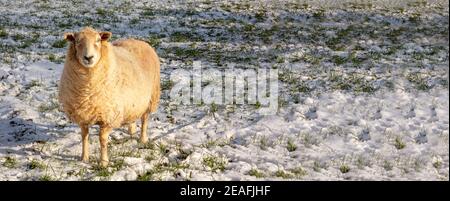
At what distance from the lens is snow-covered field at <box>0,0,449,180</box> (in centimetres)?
676

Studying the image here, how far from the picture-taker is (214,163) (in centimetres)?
682

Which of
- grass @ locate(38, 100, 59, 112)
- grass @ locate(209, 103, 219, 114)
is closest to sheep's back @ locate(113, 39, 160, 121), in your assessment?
grass @ locate(209, 103, 219, 114)

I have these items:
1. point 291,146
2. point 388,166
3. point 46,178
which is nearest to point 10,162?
point 46,178

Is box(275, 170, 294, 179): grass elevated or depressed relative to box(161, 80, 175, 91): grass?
depressed

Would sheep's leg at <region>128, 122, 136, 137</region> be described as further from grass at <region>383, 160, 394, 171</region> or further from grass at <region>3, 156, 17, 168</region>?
grass at <region>383, 160, 394, 171</region>

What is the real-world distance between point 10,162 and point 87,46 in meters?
2.19

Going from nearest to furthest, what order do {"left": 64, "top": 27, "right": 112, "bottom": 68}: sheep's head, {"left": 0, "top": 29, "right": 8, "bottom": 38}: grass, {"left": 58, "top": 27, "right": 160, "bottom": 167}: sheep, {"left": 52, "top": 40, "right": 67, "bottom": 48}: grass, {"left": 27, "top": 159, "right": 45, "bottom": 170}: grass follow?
{"left": 64, "top": 27, "right": 112, "bottom": 68}: sheep's head
{"left": 58, "top": 27, "right": 160, "bottom": 167}: sheep
{"left": 27, "top": 159, "right": 45, "bottom": 170}: grass
{"left": 52, "top": 40, "right": 67, "bottom": 48}: grass
{"left": 0, "top": 29, "right": 8, "bottom": 38}: grass

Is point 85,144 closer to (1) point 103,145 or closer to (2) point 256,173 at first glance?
(1) point 103,145

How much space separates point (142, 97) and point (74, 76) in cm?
121

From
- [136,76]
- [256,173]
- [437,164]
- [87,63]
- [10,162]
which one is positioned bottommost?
[437,164]

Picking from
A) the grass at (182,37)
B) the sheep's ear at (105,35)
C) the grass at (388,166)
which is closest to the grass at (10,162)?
the sheep's ear at (105,35)

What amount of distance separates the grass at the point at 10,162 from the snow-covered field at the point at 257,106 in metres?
0.04

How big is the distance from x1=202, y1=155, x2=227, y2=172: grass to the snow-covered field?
0.02 meters
